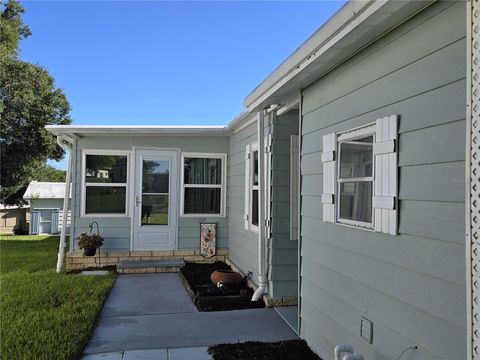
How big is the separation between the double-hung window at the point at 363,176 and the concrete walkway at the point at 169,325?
60.2 inches

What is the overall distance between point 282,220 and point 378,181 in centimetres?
257

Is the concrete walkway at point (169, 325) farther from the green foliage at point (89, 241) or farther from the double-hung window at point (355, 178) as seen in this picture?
the green foliage at point (89, 241)

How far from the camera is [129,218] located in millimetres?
7613

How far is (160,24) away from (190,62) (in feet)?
13.4

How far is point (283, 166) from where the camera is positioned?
16.9 ft

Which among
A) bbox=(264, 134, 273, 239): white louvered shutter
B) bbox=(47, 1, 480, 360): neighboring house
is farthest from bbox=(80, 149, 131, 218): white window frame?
bbox=(264, 134, 273, 239): white louvered shutter

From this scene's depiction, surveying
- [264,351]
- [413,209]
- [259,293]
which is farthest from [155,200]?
[413,209]

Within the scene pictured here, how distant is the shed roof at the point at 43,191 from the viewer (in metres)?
17.9

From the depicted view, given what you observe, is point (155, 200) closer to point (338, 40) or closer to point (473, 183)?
point (338, 40)

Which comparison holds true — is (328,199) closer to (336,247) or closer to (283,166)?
(336,247)

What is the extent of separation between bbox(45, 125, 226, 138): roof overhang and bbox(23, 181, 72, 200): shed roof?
12001 millimetres

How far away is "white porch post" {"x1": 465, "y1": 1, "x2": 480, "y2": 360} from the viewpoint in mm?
1668

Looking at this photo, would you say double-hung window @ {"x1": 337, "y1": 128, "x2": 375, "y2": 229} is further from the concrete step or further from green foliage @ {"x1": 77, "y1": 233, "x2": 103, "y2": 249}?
green foliage @ {"x1": 77, "y1": 233, "x2": 103, "y2": 249}

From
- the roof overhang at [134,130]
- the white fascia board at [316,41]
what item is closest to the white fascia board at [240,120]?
the roof overhang at [134,130]
